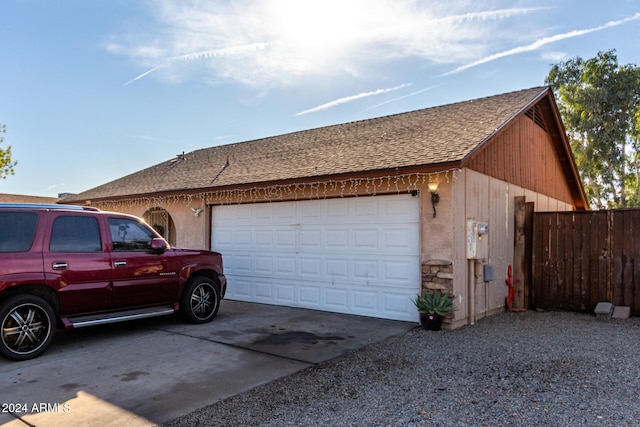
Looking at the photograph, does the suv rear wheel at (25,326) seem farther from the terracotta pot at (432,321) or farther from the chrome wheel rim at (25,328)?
the terracotta pot at (432,321)

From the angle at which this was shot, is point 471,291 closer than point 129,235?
No

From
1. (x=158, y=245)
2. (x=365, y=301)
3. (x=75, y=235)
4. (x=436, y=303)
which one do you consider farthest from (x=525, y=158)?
(x=75, y=235)

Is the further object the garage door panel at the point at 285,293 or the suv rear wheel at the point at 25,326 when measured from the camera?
the garage door panel at the point at 285,293

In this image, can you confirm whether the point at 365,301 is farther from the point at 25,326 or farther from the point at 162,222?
the point at 162,222

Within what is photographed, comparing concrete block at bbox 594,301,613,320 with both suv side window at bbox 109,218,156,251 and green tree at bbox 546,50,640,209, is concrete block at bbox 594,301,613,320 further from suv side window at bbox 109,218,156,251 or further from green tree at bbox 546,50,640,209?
green tree at bbox 546,50,640,209

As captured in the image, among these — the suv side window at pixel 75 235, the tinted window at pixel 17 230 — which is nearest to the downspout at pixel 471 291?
the suv side window at pixel 75 235

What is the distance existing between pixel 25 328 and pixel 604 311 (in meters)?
9.46

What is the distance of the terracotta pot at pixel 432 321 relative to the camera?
6977mm

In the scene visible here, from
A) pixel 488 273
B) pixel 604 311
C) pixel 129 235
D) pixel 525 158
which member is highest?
pixel 525 158

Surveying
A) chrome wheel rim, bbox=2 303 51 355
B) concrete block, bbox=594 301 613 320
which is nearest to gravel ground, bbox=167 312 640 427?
concrete block, bbox=594 301 613 320

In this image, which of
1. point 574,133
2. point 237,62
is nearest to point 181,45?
point 237,62

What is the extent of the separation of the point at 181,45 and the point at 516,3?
8.03 m

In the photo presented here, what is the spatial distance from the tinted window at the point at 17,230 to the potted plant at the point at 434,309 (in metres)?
5.69

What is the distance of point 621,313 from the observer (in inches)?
324
